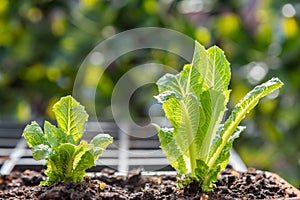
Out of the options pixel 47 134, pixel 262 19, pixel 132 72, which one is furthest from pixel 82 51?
pixel 47 134

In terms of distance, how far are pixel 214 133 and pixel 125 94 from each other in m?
1.41

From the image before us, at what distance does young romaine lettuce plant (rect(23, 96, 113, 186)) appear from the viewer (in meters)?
0.83

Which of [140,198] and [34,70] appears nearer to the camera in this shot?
A: [140,198]

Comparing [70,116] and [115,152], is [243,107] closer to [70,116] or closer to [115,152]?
[70,116]

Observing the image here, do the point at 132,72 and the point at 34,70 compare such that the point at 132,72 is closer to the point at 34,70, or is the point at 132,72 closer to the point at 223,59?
the point at 34,70

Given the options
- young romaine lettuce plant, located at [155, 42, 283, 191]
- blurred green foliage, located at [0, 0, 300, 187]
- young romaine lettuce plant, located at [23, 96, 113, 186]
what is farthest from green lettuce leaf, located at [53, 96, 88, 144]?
blurred green foliage, located at [0, 0, 300, 187]

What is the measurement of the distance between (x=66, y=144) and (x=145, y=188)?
19 centimetres

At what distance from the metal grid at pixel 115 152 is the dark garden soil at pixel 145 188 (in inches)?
7.4

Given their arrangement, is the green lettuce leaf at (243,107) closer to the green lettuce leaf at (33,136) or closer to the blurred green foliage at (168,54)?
the green lettuce leaf at (33,136)

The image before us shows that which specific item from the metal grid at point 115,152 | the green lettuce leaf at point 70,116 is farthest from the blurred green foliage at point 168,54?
the green lettuce leaf at point 70,116

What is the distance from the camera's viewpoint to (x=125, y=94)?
7.51 ft

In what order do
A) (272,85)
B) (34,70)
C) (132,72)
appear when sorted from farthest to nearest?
(34,70), (132,72), (272,85)

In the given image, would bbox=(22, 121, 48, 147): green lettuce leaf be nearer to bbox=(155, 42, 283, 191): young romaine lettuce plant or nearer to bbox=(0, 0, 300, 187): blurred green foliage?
bbox=(155, 42, 283, 191): young romaine lettuce plant

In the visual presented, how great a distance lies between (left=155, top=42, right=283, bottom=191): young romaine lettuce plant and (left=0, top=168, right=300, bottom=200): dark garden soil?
5 cm
